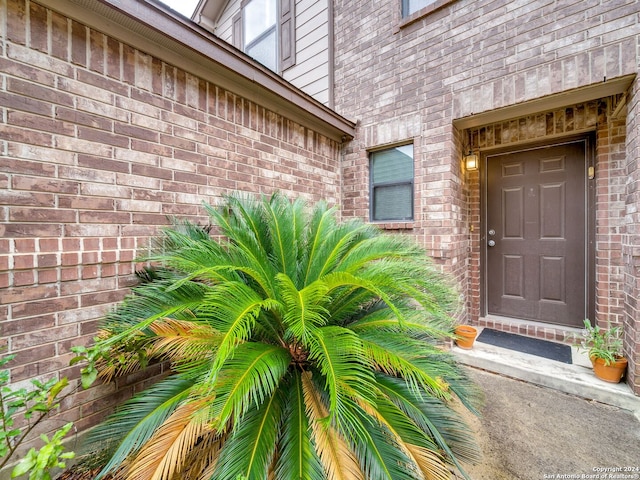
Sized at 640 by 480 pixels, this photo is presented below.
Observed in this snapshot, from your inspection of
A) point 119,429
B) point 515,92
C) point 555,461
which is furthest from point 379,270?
point 515,92

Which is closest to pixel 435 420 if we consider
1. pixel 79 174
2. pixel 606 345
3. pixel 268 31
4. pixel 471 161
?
pixel 606 345

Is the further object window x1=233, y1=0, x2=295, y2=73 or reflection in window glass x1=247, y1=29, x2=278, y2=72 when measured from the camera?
reflection in window glass x1=247, y1=29, x2=278, y2=72

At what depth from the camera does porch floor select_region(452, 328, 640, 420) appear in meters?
2.13

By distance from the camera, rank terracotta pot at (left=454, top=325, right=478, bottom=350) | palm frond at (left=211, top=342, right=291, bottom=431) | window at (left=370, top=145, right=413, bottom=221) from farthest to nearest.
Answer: window at (left=370, top=145, right=413, bottom=221)
terracotta pot at (left=454, top=325, right=478, bottom=350)
palm frond at (left=211, top=342, right=291, bottom=431)

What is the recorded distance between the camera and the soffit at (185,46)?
1611mm

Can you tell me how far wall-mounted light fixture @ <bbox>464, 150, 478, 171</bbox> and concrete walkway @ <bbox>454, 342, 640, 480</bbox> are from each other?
7.00ft

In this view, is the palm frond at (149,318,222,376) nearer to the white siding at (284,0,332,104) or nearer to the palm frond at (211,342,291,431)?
the palm frond at (211,342,291,431)

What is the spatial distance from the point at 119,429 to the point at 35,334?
0.72 metres

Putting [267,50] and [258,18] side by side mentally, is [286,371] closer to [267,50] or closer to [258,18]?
[267,50]

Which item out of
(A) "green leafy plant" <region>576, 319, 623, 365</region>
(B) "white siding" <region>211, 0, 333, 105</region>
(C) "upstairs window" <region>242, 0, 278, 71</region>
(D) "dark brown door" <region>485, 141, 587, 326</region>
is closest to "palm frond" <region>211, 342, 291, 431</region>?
(A) "green leafy plant" <region>576, 319, 623, 365</region>

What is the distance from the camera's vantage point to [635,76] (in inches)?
82.8

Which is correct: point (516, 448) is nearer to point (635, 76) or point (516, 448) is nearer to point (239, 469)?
point (239, 469)

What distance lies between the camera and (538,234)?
3.16m

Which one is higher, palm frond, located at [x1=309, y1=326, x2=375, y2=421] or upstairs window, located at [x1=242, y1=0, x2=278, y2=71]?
upstairs window, located at [x1=242, y1=0, x2=278, y2=71]
